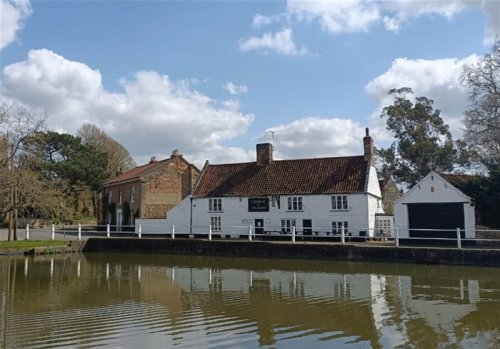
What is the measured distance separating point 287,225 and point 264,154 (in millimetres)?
6168

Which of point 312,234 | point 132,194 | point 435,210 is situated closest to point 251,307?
point 435,210

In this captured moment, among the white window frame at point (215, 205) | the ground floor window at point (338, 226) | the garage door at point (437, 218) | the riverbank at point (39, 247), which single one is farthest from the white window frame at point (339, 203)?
the riverbank at point (39, 247)

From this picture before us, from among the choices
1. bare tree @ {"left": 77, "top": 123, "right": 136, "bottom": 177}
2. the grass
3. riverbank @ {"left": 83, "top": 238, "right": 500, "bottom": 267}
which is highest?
bare tree @ {"left": 77, "top": 123, "right": 136, "bottom": 177}

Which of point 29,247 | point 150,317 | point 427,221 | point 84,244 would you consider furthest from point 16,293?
point 427,221

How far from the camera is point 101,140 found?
6338 centimetres

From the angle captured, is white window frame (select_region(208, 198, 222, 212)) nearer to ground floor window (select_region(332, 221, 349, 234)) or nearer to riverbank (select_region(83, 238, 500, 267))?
riverbank (select_region(83, 238, 500, 267))

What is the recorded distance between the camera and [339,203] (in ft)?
Result: 99.1

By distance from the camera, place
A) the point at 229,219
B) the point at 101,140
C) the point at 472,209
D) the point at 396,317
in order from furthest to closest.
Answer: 1. the point at 101,140
2. the point at 229,219
3. the point at 472,209
4. the point at 396,317

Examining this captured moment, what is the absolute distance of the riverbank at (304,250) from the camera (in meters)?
21.5

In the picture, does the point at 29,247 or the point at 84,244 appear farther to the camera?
the point at 84,244

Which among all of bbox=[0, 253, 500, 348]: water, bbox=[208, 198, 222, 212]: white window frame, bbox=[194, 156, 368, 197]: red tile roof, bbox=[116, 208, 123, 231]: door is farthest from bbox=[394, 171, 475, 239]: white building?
bbox=[116, 208, 123, 231]: door

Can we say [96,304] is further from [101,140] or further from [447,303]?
[101,140]

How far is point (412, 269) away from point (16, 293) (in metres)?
15.7

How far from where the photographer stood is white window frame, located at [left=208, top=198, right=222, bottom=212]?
33688 millimetres
